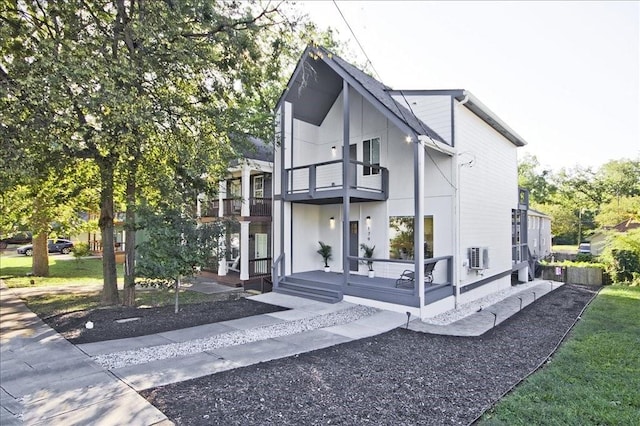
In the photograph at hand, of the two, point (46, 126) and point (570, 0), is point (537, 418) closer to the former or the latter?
point (46, 126)

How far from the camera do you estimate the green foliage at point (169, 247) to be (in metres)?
8.36

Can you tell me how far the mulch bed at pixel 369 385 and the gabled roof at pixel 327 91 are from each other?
5.46m

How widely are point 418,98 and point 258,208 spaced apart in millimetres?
7987

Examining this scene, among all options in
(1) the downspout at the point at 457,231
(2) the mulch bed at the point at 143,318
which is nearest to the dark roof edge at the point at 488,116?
(1) the downspout at the point at 457,231

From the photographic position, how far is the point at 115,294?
10156 mm

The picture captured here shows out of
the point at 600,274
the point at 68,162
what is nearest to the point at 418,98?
the point at 68,162

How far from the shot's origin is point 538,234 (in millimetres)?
25453

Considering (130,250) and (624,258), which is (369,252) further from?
(624,258)

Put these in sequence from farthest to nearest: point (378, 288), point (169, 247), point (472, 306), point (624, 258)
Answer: point (624, 258)
point (472, 306)
point (378, 288)
point (169, 247)

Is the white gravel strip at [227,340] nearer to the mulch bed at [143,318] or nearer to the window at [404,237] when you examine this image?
the mulch bed at [143,318]

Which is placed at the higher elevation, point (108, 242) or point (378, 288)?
point (108, 242)

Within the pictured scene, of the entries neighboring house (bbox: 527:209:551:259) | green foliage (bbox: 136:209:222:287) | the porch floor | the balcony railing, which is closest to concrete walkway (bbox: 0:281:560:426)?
the porch floor

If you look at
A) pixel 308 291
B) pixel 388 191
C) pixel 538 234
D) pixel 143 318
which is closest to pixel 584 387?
pixel 308 291

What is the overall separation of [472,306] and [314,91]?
341 inches
